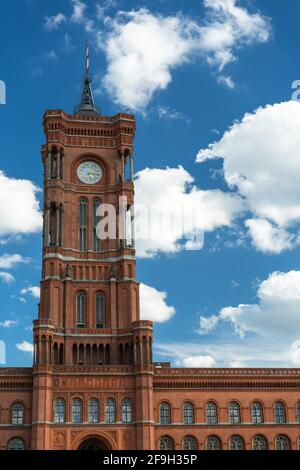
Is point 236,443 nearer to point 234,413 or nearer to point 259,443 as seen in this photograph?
point 259,443

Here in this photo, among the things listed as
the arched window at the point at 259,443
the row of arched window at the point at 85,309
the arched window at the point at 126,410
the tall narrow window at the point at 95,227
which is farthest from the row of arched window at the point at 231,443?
the tall narrow window at the point at 95,227

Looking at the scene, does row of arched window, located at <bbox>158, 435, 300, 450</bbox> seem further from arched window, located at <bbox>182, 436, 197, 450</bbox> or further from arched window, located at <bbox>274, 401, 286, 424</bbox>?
arched window, located at <bbox>274, 401, 286, 424</bbox>

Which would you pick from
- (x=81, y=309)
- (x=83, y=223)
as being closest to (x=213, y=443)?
(x=81, y=309)

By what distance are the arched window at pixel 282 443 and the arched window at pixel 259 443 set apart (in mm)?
1359

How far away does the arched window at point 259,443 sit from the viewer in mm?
83312

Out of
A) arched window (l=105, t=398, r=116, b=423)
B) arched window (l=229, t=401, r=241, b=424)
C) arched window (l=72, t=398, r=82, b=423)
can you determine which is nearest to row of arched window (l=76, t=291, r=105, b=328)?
arched window (l=72, t=398, r=82, b=423)

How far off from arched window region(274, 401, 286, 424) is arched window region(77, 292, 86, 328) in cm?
2585

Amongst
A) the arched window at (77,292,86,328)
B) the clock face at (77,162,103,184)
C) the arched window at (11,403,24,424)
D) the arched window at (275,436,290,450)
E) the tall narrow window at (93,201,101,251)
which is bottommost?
the arched window at (275,436,290,450)

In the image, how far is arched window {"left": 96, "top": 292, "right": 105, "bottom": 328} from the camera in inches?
3546

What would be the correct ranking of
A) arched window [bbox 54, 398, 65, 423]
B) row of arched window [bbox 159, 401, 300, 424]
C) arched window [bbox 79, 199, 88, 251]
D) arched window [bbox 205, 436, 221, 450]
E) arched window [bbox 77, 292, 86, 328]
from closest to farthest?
arched window [bbox 54, 398, 65, 423] < arched window [bbox 205, 436, 221, 450] < row of arched window [bbox 159, 401, 300, 424] < arched window [bbox 77, 292, 86, 328] < arched window [bbox 79, 199, 88, 251]

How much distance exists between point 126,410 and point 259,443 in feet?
54.1

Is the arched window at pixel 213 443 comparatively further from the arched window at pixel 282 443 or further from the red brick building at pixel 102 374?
the arched window at pixel 282 443

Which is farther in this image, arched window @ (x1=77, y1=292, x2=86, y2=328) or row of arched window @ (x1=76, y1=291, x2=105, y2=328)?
row of arched window @ (x1=76, y1=291, x2=105, y2=328)
